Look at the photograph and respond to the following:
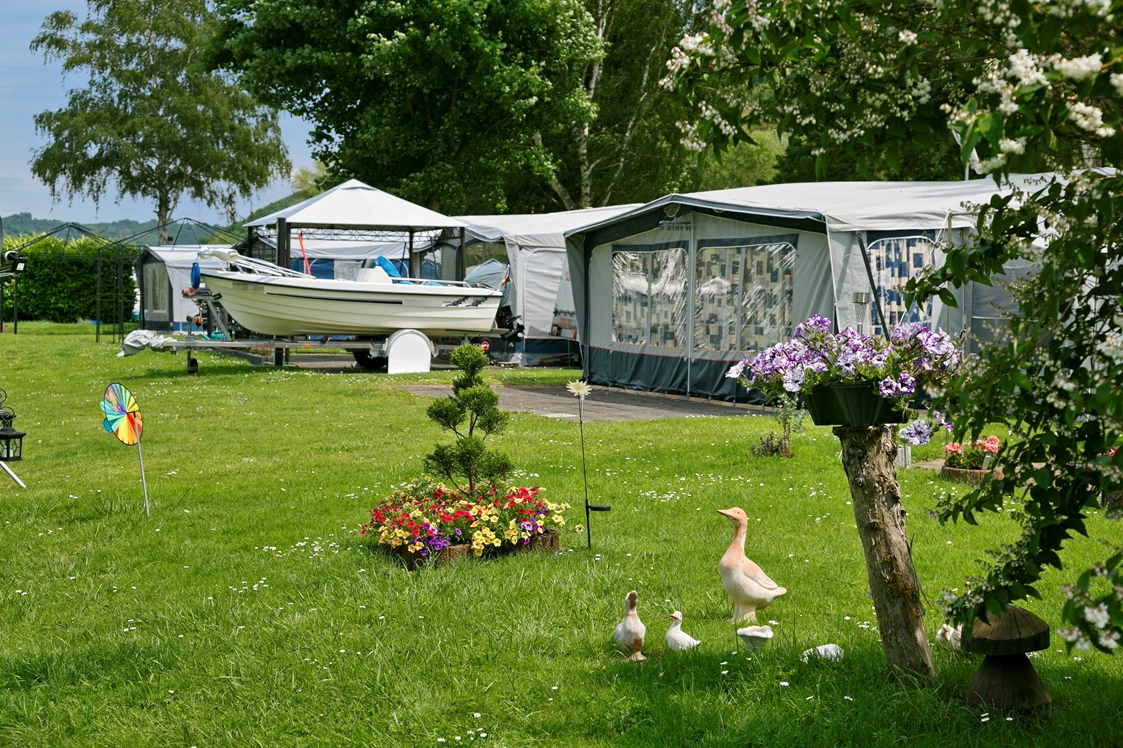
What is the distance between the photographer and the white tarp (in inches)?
812

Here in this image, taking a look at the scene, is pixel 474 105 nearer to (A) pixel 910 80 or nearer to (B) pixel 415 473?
(B) pixel 415 473

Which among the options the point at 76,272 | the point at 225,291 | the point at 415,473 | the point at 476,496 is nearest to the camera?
the point at 476,496

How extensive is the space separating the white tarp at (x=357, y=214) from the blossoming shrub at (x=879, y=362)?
1730cm

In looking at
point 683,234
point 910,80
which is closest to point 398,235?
point 683,234

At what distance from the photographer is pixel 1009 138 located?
84.3 inches

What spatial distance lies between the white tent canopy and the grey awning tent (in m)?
4.54

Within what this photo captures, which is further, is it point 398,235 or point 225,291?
point 398,235

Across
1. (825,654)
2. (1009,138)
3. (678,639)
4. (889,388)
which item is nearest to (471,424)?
(678,639)

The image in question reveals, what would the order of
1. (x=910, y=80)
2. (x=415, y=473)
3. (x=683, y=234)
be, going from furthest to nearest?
(x=683, y=234) < (x=415, y=473) < (x=910, y=80)

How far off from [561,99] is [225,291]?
12277 mm

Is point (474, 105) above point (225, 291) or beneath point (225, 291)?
A: above

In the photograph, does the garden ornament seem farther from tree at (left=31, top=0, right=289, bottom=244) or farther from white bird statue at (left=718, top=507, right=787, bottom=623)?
tree at (left=31, top=0, right=289, bottom=244)

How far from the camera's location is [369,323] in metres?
20.5

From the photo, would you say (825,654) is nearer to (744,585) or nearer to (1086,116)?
(744,585)
